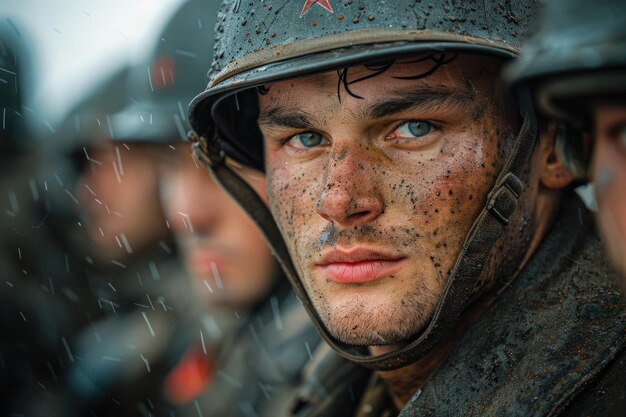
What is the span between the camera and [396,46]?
2.08m

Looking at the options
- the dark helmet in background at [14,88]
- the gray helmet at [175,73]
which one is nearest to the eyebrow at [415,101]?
the gray helmet at [175,73]

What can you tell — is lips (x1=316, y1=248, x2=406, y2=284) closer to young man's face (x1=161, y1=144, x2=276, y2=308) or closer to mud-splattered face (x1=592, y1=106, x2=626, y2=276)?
mud-splattered face (x1=592, y1=106, x2=626, y2=276)

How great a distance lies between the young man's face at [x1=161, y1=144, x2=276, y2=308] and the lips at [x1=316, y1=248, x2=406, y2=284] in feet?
6.33

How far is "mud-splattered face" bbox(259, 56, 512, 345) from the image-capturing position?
7.16ft

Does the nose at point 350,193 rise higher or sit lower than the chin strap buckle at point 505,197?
lower

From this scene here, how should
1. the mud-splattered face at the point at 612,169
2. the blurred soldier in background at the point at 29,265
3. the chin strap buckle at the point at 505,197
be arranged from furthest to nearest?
the blurred soldier in background at the point at 29,265, the chin strap buckle at the point at 505,197, the mud-splattered face at the point at 612,169

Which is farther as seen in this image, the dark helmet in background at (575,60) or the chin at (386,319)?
the chin at (386,319)

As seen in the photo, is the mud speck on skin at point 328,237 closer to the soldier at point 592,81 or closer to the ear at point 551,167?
the ear at point 551,167

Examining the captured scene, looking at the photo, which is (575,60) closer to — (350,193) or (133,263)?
(350,193)

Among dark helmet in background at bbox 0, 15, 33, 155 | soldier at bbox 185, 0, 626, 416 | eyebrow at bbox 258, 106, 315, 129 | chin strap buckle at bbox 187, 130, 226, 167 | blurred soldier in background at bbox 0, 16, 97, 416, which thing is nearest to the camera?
soldier at bbox 185, 0, 626, 416

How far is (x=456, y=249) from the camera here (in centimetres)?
222

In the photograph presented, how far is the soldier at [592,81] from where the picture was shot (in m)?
1.27

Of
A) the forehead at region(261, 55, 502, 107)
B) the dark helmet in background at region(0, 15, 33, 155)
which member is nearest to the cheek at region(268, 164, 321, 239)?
the forehead at region(261, 55, 502, 107)

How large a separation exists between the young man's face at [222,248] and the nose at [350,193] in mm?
1946
